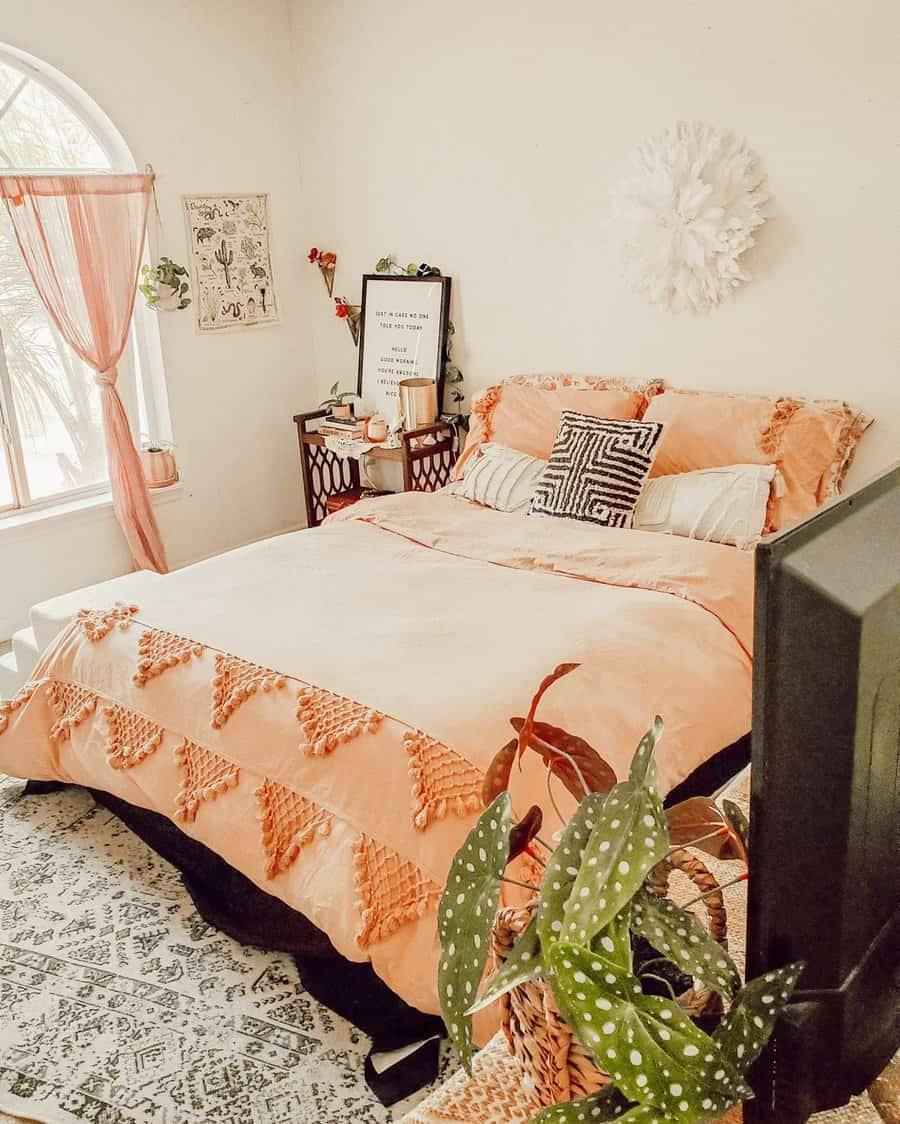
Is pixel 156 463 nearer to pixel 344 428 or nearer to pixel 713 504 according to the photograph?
pixel 344 428

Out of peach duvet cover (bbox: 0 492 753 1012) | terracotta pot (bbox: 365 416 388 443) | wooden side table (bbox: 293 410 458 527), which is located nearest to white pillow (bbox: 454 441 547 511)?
peach duvet cover (bbox: 0 492 753 1012)

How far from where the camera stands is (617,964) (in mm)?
745

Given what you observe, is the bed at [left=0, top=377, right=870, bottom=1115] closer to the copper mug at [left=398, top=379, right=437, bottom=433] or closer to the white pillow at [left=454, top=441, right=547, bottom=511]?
the white pillow at [left=454, top=441, right=547, bottom=511]

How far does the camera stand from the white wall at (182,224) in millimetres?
4031

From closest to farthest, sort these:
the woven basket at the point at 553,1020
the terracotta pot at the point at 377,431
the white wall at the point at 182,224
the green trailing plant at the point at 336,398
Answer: the woven basket at the point at 553,1020
the white wall at the point at 182,224
the terracotta pot at the point at 377,431
the green trailing plant at the point at 336,398

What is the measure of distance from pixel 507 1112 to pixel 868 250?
2.94m

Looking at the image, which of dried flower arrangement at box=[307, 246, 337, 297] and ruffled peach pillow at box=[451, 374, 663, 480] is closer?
ruffled peach pillow at box=[451, 374, 663, 480]

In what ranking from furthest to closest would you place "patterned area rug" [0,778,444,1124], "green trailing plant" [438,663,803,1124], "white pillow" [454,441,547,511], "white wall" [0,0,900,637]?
"white pillow" [454,441,547,511]
"white wall" [0,0,900,637]
"patterned area rug" [0,778,444,1124]
"green trailing plant" [438,663,803,1124]

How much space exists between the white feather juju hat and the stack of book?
1434 mm

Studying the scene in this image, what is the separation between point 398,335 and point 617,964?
4.04 m

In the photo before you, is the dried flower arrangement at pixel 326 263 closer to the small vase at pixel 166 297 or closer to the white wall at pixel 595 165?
the white wall at pixel 595 165

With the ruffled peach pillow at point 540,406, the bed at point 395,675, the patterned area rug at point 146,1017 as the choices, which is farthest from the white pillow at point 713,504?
the patterned area rug at point 146,1017

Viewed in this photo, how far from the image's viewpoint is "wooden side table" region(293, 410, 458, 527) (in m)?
4.27

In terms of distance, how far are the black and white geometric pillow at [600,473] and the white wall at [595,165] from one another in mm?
542
